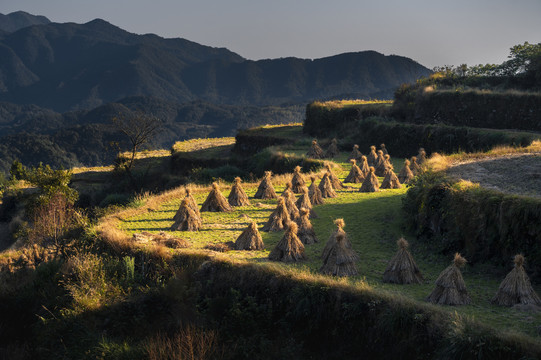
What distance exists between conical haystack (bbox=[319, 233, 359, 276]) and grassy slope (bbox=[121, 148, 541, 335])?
0.28m

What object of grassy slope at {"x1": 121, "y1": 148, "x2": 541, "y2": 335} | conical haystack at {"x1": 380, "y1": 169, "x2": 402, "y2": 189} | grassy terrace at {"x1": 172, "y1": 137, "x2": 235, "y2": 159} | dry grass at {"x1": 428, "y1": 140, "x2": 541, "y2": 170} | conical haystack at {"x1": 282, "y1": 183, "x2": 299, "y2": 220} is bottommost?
grassy terrace at {"x1": 172, "y1": 137, "x2": 235, "y2": 159}

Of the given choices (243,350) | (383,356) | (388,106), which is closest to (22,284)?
(243,350)

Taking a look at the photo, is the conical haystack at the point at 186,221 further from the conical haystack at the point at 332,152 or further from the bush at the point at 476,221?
the conical haystack at the point at 332,152

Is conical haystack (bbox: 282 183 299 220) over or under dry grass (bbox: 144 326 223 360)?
over

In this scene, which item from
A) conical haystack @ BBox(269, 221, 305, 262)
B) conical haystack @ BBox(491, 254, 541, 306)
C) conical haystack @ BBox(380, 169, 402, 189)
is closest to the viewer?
conical haystack @ BBox(491, 254, 541, 306)

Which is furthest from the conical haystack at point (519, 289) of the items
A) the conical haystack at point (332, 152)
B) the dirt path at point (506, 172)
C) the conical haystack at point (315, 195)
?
the conical haystack at point (332, 152)

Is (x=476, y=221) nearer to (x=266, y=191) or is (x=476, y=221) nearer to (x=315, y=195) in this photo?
(x=315, y=195)

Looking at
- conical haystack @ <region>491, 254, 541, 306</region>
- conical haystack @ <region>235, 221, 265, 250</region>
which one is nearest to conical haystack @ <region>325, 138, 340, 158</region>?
conical haystack @ <region>235, 221, 265, 250</region>

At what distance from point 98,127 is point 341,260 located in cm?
8307

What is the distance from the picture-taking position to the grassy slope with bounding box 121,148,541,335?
30.5 ft

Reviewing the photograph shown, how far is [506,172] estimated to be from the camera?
15.7 meters

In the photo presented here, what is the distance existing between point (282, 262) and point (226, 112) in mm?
125206

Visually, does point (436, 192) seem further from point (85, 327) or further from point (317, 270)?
point (85, 327)

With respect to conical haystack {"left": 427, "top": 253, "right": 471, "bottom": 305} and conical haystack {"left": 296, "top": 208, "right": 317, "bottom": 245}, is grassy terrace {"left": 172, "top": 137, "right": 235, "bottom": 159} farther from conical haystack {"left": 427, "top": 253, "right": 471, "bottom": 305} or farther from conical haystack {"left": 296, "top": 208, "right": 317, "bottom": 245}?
conical haystack {"left": 427, "top": 253, "right": 471, "bottom": 305}
